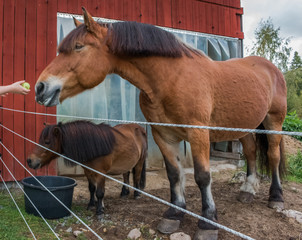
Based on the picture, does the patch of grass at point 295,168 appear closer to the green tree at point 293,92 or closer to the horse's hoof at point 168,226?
the horse's hoof at point 168,226

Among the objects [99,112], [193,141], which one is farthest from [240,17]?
[193,141]

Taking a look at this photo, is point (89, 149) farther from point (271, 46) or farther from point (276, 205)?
point (271, 46)

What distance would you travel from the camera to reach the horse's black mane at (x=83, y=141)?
350 cm

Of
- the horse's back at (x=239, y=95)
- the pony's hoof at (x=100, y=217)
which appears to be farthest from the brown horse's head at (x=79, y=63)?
the pony's hoof at (x=100, y=217)

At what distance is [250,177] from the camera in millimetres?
4129

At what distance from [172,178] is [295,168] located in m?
4.98

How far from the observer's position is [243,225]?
9.65ft

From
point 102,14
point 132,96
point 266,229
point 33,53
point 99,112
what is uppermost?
point 102,14

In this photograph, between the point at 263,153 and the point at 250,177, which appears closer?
the point at 250,177

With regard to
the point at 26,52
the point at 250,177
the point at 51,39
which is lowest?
the point at 250,177

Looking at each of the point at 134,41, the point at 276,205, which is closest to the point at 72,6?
the point at 134,41

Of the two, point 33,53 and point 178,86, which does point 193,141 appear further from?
point 33,53

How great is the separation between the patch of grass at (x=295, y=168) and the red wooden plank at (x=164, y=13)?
4.42m

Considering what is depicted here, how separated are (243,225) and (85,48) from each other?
250 cm
